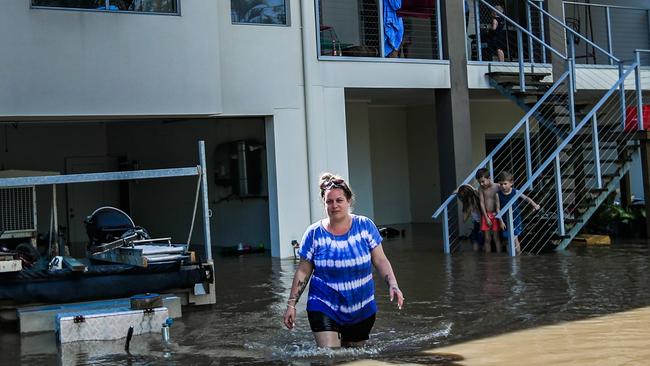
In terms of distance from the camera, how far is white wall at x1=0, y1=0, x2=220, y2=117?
1252 cm

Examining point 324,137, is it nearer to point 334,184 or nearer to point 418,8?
point 418,8

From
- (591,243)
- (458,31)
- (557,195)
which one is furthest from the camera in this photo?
(458,31)

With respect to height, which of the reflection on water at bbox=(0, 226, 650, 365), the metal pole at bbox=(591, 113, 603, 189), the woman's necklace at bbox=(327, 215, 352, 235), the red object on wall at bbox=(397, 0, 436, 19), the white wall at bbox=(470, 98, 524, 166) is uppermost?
the red object on wall at bbox=(397, 0, 436, 19)

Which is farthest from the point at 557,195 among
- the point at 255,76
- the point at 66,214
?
the point at 66,214

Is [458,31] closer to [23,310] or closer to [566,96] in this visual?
[566,96]

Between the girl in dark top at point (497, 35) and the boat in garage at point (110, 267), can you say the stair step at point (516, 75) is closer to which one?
the girl in dark top at point (497, 35)

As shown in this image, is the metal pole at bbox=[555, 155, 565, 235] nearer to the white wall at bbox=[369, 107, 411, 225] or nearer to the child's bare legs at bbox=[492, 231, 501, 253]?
the child's bare legs at bbox=[492, 231, 501, 253]

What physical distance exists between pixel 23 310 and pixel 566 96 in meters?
11.5

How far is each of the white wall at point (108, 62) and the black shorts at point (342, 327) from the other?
7893mm

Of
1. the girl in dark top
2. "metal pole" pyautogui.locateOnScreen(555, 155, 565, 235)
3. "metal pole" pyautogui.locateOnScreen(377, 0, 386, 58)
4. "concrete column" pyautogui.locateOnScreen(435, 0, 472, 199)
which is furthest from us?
the girl in dark top

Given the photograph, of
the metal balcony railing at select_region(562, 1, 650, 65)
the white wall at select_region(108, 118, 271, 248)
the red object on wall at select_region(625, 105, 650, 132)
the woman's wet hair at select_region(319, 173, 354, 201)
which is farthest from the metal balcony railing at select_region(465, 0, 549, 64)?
the woman's wet hair at select_region(319, 173, 354, 201)

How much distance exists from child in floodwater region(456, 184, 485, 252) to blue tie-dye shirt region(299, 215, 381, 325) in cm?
875

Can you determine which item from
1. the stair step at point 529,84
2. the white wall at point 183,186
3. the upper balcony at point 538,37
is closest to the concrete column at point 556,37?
the upper balcony at point 538,37

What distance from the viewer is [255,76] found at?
48.7 feet
